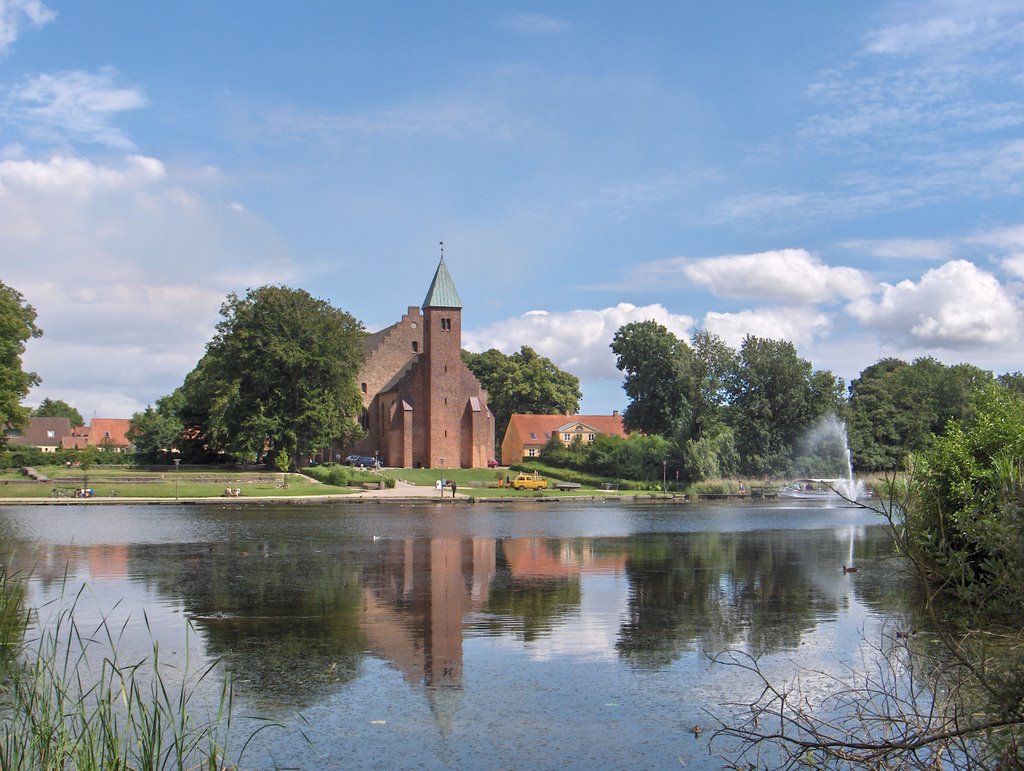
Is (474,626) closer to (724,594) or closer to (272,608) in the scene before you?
(272,608)

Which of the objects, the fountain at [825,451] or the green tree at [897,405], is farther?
the green tree at [897,405]

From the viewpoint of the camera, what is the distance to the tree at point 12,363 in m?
57.0

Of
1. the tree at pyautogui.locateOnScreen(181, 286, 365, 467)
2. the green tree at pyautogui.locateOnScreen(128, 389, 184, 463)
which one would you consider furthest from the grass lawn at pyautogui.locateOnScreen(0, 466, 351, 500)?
the green tree at pyautogui.locateOnScreen(128, 389, 184, 463)

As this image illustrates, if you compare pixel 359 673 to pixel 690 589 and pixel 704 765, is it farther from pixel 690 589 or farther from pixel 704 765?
pixel 690 589

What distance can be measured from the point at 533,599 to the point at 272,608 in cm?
479

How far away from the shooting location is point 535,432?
330ft

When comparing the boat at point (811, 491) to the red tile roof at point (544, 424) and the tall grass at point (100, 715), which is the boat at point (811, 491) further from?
the tall grass at point (100, 715)

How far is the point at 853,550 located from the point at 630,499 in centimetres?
3610

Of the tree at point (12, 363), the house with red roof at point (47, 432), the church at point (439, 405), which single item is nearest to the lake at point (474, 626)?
the tree at point (12, 363)

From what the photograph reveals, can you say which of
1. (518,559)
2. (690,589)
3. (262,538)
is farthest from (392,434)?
(690,589)

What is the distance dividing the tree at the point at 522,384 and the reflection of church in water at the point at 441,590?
76151 millimetres

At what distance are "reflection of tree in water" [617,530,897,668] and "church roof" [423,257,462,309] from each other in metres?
57.0

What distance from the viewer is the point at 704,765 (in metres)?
8.35

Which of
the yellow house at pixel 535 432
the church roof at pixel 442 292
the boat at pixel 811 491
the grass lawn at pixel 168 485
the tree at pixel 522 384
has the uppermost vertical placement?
the church roof at pixel 442 292
